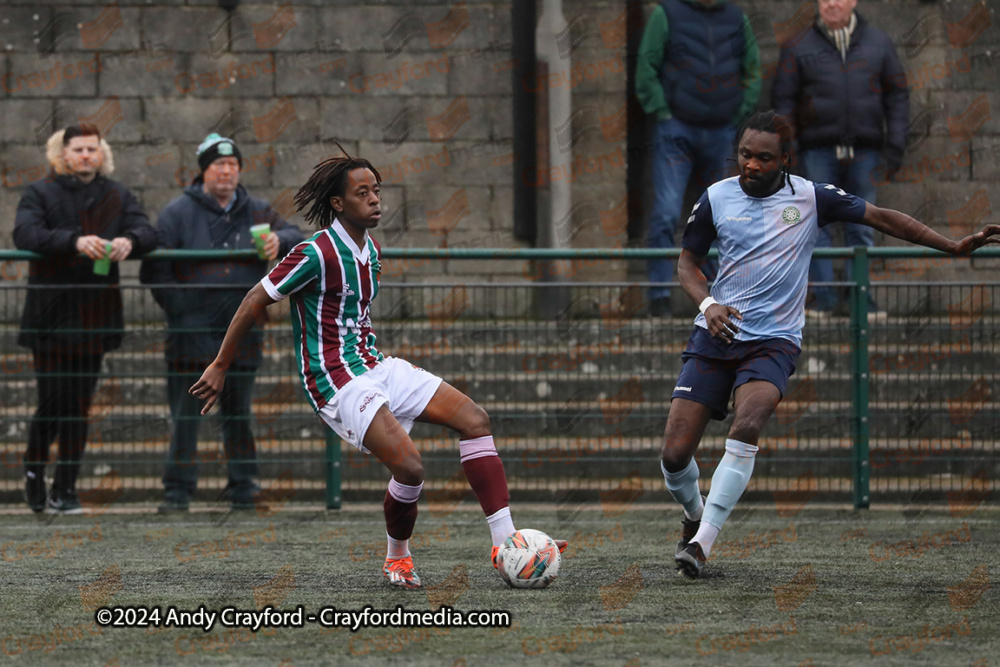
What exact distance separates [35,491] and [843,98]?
6.01 m

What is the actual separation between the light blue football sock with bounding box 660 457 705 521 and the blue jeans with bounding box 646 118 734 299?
4.42 metres

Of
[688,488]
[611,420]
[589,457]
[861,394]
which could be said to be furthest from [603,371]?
[688,488]

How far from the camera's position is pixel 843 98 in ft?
34.5

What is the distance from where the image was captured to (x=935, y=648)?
464 centimetres

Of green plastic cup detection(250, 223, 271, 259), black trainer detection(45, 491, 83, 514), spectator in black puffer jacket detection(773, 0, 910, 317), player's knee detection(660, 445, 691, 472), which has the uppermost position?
spectator in black puffer jacket detection(773, 0, 910, 317)

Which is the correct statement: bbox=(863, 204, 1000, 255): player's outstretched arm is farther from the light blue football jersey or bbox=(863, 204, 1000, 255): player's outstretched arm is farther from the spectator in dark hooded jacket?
the spectator in dark hooded jacket

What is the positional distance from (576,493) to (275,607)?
11.5ft

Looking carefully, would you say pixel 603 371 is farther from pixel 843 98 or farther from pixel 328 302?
pixel 843 98

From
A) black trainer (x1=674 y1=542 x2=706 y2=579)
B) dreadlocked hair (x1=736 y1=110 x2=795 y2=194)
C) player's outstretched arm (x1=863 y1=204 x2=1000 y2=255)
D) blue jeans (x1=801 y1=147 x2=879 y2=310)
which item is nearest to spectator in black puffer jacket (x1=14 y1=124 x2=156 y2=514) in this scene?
dreadlocked hair (x1=736 y1=110 x2=795 y2=194)

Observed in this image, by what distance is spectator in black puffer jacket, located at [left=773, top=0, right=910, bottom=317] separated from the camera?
10.5 metres

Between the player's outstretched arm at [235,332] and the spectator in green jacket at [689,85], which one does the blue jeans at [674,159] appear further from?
the player's outstretched arm at [235,332]

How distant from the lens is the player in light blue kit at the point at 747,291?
239 inches

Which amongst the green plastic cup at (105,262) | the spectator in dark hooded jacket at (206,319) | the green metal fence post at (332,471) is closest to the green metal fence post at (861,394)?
the green metal fence post at (332,471)

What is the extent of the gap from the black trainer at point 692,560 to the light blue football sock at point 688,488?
14.9 inches
